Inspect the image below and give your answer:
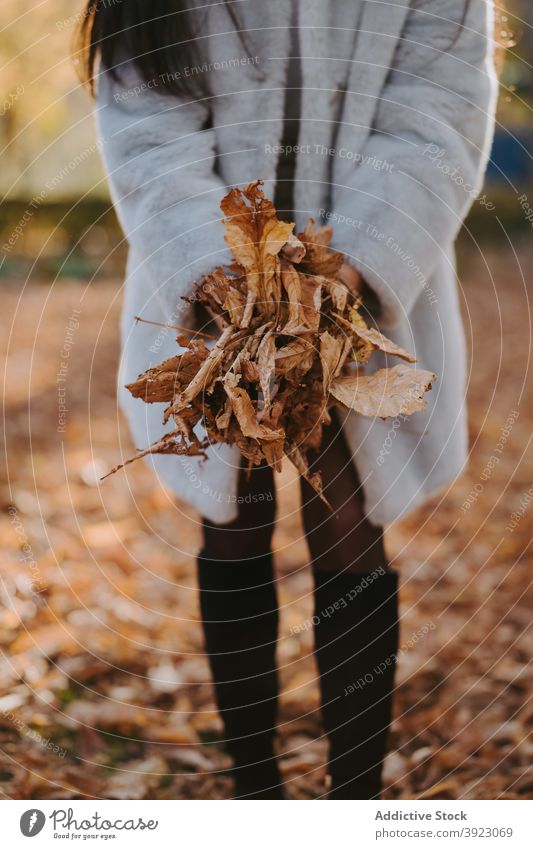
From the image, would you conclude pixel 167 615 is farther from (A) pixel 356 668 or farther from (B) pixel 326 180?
(B) pixel 326 180

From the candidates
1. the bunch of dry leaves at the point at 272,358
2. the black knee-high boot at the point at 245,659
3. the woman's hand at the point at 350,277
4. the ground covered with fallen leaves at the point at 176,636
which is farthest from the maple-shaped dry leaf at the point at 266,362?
the ground covered with fallen leaves at the point at 176,636

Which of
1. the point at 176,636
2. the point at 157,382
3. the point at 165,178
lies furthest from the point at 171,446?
the point at 176,636

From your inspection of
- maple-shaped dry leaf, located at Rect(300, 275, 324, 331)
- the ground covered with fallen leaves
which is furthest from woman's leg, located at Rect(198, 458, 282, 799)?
maple-shaped dry leaf, located at Rect(300, 275, 324, 331)

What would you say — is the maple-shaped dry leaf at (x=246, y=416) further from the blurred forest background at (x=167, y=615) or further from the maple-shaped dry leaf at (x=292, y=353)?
the blurred forest background at (x=167, y=615)

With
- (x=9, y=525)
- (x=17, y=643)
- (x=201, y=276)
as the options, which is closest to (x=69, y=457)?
(x=9, y=525)
